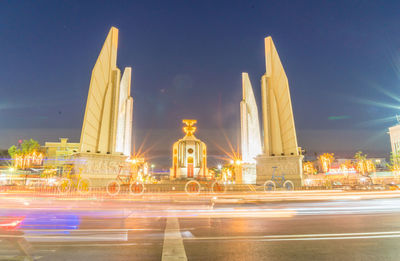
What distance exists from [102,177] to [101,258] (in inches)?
964

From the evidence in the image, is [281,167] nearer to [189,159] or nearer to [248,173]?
[248,173]

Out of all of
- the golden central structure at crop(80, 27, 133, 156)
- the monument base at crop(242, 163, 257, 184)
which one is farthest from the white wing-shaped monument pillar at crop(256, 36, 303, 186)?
the golden central structure at crop(80, 27, 133, 156)

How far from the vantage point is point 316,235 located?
5344mm

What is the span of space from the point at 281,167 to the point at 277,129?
4874 millimetres

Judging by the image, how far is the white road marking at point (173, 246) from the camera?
3.72 meters

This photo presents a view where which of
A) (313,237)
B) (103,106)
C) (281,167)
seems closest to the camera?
(313,237)

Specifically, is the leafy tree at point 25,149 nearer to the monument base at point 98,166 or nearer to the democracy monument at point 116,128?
the democracy monument at point 116,128

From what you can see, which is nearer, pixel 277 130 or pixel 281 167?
pixel 281 167

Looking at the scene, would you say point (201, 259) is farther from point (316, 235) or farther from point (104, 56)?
point (104, 56)

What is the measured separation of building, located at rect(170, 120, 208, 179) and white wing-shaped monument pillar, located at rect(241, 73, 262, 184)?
9528 millimetres

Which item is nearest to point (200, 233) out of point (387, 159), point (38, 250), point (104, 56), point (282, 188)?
point (38, 250)

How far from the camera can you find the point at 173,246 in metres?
4.39

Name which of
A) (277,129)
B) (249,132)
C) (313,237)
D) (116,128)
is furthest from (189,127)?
(313,237)

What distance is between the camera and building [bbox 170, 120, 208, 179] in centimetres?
4850
